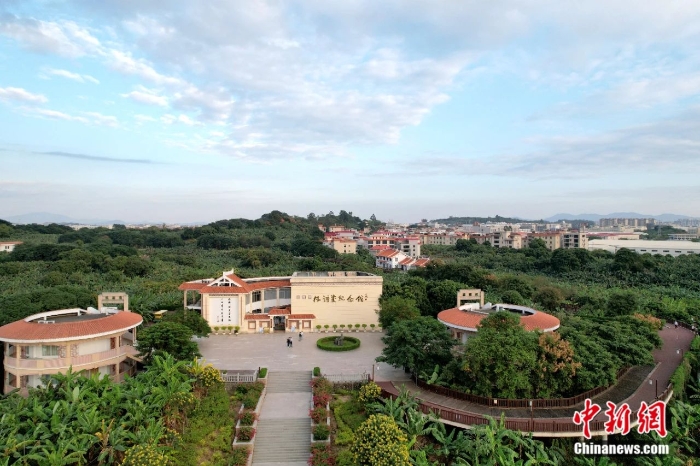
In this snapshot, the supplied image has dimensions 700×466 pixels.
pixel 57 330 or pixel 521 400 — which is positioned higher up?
pixel 57 330

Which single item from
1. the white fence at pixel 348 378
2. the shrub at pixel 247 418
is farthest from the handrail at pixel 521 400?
the shrub at pixel 247 418

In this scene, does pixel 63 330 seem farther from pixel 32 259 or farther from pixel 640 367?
pixel 32 259

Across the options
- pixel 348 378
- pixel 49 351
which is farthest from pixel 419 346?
pixel 49 351

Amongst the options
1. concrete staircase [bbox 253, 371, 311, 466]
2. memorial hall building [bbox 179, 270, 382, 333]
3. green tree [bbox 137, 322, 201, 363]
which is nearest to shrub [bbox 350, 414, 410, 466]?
concrete staircase [bbox 253, 371, 311, 466]

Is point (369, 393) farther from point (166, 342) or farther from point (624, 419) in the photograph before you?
point (166, 342)

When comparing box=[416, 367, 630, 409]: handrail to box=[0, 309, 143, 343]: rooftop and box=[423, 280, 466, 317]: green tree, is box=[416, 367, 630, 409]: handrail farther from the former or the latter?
box=[0, 309, 143, 343]: rooftop

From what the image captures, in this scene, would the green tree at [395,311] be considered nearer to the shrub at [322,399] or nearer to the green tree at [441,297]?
the green tree at [441,297]
